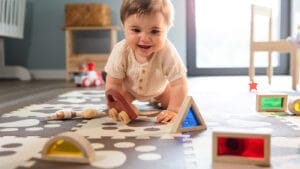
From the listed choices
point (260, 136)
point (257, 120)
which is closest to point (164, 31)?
point (257, 120)

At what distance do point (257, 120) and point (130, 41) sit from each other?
0.39 metres

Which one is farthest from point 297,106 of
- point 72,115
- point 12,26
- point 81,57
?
point 12,26

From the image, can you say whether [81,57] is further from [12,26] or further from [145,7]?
[145,7]

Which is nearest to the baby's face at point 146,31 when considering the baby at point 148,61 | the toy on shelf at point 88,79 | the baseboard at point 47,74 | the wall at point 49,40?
the baby at point 148,61

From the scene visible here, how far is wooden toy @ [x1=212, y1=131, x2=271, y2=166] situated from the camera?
0.58m

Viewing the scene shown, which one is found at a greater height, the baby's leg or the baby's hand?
the baby's leg

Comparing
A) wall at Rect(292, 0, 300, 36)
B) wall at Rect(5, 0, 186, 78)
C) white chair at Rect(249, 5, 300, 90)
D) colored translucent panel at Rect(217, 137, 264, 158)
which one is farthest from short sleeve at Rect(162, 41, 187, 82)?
wall at Rect(292, 0, 300, 36)

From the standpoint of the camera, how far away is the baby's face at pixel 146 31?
0.96 meters

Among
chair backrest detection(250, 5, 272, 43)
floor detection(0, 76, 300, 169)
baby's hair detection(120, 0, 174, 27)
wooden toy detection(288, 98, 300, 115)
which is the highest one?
chair backrest detection(250, 5, 272, 43)

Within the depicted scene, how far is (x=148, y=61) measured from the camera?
1059 millimetres

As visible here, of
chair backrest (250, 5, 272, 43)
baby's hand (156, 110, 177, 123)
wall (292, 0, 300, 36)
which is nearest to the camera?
baby's hand (156, 110, 177, 123)

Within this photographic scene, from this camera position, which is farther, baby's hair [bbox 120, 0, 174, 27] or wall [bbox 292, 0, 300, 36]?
wall [bbox 292, 0, 300, 36]

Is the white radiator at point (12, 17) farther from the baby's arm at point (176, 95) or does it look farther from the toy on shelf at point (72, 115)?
the baby's arm at point (176, 95)

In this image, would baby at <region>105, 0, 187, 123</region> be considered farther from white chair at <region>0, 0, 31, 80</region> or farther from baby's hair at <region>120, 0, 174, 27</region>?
white chair at <region>0, 0, 31, 80</region>
